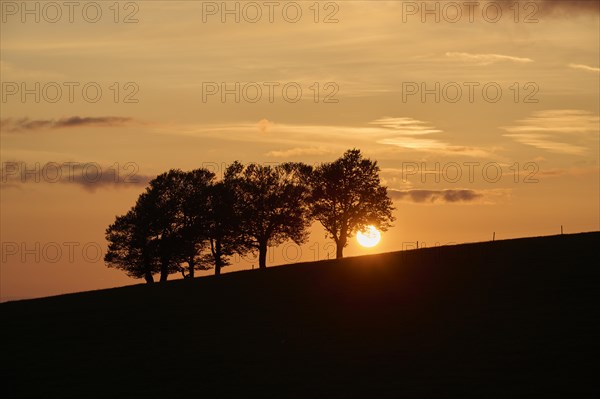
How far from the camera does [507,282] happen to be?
6606 centimetres

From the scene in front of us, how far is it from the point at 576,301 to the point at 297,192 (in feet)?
180

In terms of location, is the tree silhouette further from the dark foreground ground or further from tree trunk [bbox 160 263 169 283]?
the dark foreground ground

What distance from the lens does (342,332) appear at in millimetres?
57469

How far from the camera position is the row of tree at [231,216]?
105562mm

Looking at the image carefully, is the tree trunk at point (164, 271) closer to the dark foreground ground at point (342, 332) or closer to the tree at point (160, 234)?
the tree at point (160, 234)

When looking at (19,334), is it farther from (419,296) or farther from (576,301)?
(576,301)

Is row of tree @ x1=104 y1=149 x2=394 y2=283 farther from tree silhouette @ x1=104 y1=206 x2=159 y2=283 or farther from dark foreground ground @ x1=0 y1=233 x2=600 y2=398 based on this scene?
dark foreground ground @ x1=0 y1=233 x2=600 y2=398

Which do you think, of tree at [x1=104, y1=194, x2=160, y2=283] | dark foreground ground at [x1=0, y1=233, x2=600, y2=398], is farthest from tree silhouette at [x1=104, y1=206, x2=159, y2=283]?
dark foreground ground at [x1=0, y1=233, x2=600, y2=398]

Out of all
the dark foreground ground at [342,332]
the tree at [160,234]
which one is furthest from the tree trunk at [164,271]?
the dark foreground ground at [342,332]

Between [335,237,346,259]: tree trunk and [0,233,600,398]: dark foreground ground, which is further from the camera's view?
[335,237,346,259]: tree trunk

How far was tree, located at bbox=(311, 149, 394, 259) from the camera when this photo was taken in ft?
352

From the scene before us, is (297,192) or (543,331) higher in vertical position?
(297,192)

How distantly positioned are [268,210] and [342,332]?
52.1 meters

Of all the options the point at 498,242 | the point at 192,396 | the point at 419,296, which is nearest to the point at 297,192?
the point at 498,242
